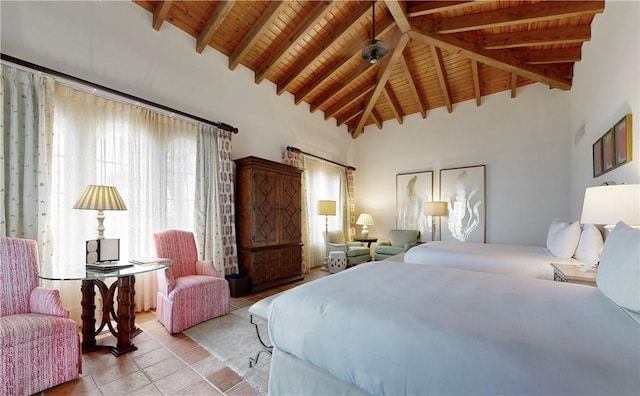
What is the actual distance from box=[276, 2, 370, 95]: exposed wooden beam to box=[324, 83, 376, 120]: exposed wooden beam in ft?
4.43

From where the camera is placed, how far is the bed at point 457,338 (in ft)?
2.78

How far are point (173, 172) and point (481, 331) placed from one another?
347cm

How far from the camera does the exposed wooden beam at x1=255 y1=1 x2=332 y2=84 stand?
10.8 feet

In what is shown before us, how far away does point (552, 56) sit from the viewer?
12.6ft

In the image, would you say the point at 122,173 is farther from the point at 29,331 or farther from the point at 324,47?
the point at 324,47

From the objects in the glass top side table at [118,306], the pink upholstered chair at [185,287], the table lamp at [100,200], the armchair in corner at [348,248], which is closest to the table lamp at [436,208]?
the armchair in corner at [348,248]

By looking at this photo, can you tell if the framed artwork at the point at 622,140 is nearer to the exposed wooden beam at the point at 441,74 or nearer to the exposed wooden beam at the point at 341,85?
the exposed wooden beam at the point at 441,74

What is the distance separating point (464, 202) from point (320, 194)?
2932 mm

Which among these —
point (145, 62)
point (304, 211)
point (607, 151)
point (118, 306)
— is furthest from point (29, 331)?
point (607, 151)

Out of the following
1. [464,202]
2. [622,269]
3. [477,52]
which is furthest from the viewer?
[464,202]

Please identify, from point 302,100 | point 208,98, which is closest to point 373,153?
point 302,100

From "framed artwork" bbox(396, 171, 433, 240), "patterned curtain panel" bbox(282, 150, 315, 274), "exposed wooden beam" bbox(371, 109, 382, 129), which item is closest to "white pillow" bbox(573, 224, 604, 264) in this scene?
"framed artwork" bbox(396, 171, 433, 240)

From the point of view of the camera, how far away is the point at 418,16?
355 centimetres

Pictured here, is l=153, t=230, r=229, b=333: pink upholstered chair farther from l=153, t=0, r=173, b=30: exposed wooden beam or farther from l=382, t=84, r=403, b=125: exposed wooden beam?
l=382, t=84, r=403, b=125: exposed wooden beam
